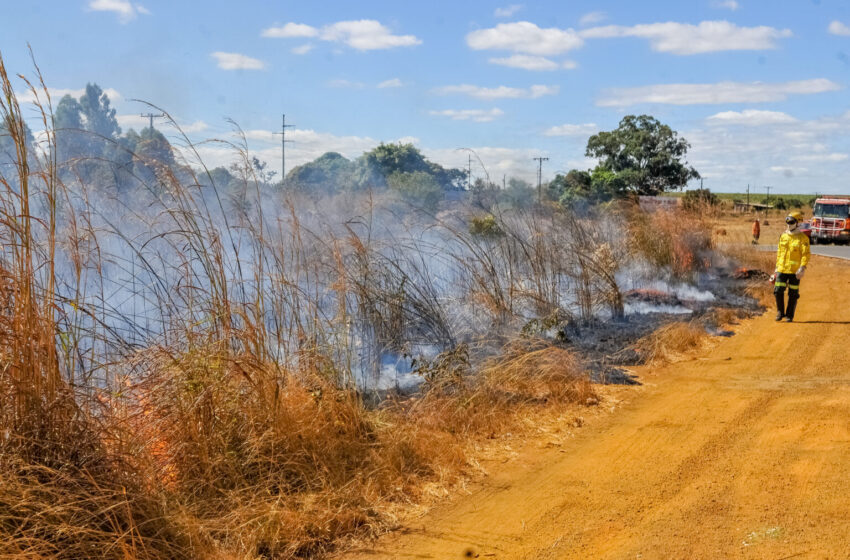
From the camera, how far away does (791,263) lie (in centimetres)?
1188

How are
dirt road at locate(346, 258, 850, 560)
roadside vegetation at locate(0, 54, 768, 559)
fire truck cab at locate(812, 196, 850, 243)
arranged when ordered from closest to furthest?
roadside vegetation at locate(0, 54, 768, 559) < dirt road at locate(346, 258, 850, 560) < fire truck cab at locate(812, 196, 850, 243)

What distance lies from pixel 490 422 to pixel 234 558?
299 cm

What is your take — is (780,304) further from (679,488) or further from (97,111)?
(97,111)

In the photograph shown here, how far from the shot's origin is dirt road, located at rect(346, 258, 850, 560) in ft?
14.3

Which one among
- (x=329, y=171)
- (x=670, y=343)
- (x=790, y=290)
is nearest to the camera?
(x=670, y=343)

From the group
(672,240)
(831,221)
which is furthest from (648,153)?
(672,240)

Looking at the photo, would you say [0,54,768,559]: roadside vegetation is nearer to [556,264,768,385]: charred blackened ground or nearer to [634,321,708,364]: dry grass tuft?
[634,321,708,364]: dry grass tuft

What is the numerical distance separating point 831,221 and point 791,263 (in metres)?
23.9

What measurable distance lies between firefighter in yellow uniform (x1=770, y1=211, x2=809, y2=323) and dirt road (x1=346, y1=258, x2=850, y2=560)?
13.5 feet

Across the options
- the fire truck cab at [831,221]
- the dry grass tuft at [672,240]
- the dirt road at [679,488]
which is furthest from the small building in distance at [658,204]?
the fire truck cab at [831,221]

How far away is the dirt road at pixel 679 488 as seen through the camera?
437cm

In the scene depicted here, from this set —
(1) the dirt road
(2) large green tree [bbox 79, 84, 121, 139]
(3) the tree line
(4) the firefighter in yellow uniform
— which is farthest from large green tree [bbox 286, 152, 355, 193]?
(1) the dirt road

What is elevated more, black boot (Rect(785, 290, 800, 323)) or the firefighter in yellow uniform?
the firefighter in yellow uniform

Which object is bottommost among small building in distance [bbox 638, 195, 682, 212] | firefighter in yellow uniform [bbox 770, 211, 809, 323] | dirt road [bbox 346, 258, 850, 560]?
dirt road [bbox 346, 258, 850, 560]
